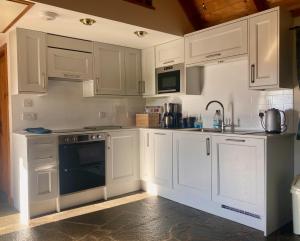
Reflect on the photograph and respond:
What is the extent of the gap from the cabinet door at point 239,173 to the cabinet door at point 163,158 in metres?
0.69

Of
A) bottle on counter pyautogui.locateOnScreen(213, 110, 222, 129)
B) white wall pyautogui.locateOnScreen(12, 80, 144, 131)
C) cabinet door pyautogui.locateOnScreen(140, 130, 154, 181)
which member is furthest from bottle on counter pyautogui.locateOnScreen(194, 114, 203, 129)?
white wall pyautogui.locateOnScreen(12, 80, 144, 131)

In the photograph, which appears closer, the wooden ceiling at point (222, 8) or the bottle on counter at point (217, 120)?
the wooden ceiling at point (222, 8)

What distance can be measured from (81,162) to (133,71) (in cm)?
161

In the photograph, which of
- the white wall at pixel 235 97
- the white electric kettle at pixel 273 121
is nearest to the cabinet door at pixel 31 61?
the white wall at pixel 235 97

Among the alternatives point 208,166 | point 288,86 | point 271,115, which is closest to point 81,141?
point 208,166

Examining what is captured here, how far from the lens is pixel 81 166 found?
3.44m

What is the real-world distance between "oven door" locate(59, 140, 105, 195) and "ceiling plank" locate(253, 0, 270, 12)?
2.43 metres

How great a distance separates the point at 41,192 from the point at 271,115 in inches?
104

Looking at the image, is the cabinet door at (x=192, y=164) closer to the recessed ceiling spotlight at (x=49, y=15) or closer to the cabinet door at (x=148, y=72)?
the cabinet door at (x=148, y=72)

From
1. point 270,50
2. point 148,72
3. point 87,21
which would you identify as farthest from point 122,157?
point 270,50

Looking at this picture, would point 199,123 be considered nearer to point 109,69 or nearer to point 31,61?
point 109,69

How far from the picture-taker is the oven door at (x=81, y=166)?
129 inches

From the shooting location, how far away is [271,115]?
2.85 m

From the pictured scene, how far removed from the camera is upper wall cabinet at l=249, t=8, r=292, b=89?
8.95 feet
